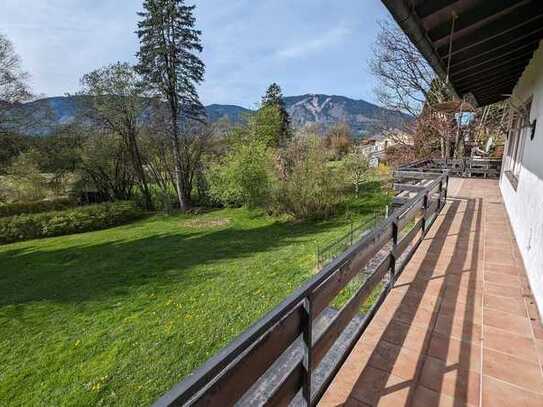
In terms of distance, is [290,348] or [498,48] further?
[498,48]

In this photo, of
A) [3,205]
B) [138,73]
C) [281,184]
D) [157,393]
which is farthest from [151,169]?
[157,393]

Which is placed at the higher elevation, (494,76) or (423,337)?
(494,76)

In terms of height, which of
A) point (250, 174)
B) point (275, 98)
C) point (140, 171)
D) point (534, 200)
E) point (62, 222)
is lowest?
point (62, 222)

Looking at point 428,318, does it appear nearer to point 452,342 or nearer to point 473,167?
point 452,342

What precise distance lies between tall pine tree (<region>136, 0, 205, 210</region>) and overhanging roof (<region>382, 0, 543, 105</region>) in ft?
46.3

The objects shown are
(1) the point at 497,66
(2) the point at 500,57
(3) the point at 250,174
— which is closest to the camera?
(2) the point at 500,57

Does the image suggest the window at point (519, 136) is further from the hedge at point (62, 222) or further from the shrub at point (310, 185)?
the hedge at point (62, 222)

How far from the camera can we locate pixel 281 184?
12555 millimetres

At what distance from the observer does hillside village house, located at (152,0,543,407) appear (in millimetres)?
1100

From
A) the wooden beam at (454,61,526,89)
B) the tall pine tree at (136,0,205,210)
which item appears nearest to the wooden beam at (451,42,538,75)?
the wooden beam at (454,61,526,89)

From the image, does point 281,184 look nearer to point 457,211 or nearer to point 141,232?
point 141,232

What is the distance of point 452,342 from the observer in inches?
75.9

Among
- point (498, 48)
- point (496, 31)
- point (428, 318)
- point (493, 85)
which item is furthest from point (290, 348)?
point (493, 85)

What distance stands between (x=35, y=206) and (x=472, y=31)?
1917cm
